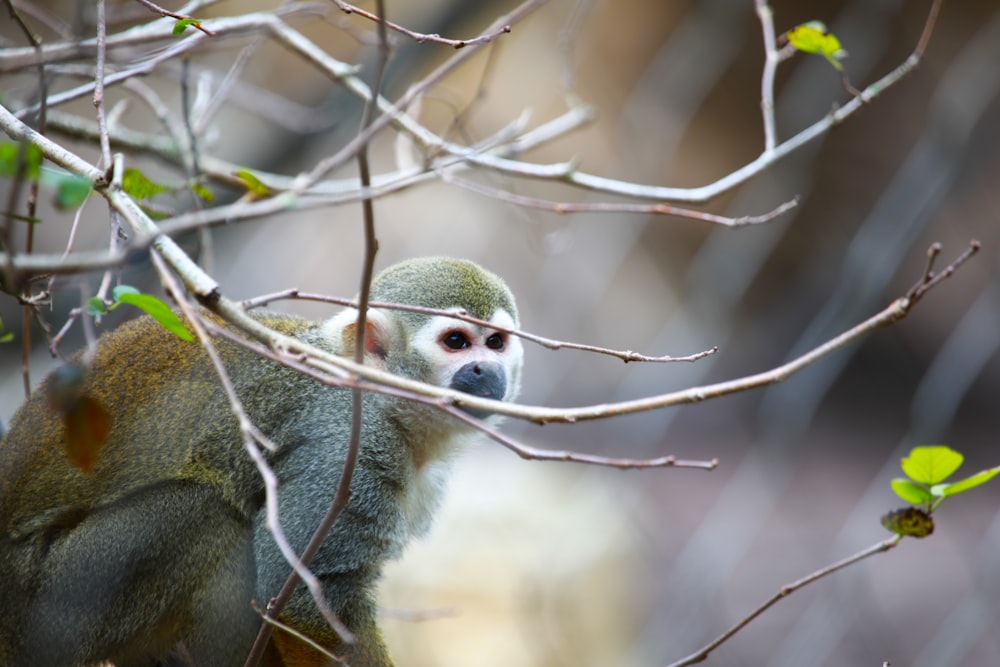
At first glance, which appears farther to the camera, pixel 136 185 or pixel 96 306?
pixel 136 185

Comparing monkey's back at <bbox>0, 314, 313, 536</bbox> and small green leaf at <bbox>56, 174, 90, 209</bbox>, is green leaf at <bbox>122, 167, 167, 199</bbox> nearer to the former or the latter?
monkey's back at <bbox>0, 314, 313, 536</bbox>

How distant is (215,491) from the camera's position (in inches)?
80.1

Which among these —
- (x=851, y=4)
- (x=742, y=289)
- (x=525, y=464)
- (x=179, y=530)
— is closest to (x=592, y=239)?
(x=742, y=289)

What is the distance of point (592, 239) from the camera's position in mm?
5168

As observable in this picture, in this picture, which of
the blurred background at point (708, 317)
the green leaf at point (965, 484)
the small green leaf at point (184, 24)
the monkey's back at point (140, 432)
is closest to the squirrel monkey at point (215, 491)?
the monkey's back at point (140, 432)

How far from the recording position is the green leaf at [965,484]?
1.38 meters

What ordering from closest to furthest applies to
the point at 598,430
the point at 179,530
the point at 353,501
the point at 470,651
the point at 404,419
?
the point at 179,530 → the point at 353,501 → the point at 404,419 → the point at 470,651 → the point at 598,430

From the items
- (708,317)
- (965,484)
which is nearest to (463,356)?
(965,484)

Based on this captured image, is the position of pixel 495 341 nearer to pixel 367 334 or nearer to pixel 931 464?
pixel 367 334

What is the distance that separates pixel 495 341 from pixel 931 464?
1.09 metres

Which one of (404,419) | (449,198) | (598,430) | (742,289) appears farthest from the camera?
(449,198)

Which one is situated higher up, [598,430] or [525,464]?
[598,430]

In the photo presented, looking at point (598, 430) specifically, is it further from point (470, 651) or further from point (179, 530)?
point (179, 530)

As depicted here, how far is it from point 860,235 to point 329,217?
2.86 metres
